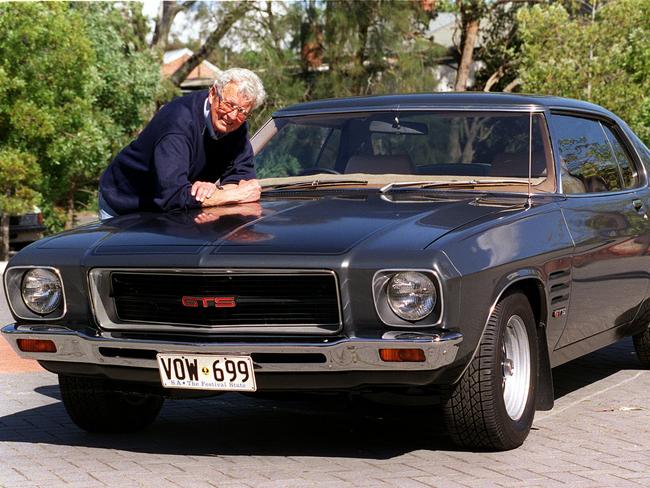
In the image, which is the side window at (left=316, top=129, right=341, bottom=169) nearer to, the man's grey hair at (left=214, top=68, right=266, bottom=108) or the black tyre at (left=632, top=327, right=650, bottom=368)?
the man's grey hair at (left=214, top=68, right=266, bottom=108)

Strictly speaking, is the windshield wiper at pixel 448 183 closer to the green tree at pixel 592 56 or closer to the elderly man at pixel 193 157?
the elderly man at pixel 193 157

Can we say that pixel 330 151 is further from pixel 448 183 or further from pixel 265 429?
pixel 265 429

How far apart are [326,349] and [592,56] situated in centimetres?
2516

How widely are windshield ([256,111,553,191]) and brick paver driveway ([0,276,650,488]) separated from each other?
4.18 ft

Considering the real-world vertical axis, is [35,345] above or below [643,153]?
below

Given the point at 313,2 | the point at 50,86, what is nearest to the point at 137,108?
the point at 50,86

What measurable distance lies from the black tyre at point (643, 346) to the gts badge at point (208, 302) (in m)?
3.56

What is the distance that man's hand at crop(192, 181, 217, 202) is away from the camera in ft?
21.6

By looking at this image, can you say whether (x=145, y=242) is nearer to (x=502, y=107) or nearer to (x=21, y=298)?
(x=21, y=298)

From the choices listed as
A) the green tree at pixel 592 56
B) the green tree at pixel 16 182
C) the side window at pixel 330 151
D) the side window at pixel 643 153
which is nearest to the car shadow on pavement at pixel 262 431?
the side window at pixel 330 151

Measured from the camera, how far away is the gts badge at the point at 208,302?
546 centimetres

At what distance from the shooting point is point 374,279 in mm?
5223

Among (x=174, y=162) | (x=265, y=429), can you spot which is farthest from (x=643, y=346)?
(x=174, y=162)

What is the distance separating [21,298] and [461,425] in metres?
2.09
